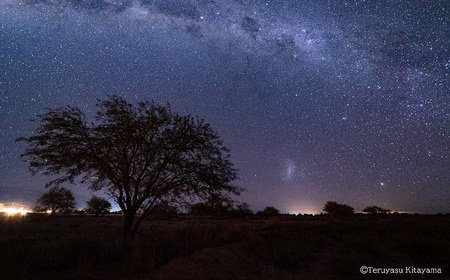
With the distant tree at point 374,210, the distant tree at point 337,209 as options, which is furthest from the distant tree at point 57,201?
the distant tree at point 374,210

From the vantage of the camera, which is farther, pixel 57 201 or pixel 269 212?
pixel 269 212

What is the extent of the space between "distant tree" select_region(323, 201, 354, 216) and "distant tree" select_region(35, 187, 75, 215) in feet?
210

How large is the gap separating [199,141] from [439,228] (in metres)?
19.0

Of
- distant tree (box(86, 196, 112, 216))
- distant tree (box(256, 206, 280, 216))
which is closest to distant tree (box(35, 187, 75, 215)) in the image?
distant tree (box(86, 196, 112, 216))

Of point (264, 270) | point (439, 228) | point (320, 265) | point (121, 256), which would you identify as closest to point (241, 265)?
point (264, 270)

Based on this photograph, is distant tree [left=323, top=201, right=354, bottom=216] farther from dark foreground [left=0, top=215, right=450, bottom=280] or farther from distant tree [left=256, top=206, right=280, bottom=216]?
dark foreground [left=0, top=215, right=450, bottom=280]

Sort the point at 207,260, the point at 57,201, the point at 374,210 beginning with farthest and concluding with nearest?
1. the point at 374,210
2. the point at 57,201
3. the point at 207,260

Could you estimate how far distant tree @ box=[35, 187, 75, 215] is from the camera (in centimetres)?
5365

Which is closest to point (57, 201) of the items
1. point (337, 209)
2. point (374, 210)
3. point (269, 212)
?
point (269, 212)

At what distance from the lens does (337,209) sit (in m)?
61.2

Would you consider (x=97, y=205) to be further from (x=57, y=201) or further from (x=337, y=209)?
(x=337, y=209)

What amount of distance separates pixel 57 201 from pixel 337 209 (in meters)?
67.6

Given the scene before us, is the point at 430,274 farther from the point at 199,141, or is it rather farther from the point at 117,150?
the point at 117,150

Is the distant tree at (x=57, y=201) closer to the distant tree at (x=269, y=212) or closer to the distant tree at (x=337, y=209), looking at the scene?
the distant tree at (x=269, y=212)
